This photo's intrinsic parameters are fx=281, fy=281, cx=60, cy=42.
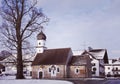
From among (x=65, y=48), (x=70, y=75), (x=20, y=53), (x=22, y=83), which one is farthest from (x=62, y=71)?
(x=22, y=83)

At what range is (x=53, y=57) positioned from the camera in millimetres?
74875

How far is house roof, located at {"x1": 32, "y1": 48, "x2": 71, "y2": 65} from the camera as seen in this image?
72.8m

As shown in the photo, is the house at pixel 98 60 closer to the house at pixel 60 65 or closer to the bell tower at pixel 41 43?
the bell tower at pixel 41 43

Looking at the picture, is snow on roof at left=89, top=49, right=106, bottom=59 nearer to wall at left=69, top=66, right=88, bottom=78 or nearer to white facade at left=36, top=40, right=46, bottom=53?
white facade at left=36, top=40, right=46, bottom=53

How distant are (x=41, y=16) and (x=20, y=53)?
7.35 metres

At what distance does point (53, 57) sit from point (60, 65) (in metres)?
4.04

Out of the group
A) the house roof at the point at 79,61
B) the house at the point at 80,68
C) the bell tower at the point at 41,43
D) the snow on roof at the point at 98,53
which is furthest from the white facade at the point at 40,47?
the snow on roof at the point at 98,53

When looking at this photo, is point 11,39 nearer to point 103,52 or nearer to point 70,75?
point 70,75

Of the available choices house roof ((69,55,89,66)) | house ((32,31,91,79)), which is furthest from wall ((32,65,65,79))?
house roof ((69,55,89,66))

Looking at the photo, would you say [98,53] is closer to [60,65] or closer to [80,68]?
[80,68]

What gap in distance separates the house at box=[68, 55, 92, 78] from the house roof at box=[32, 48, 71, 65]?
2584mm

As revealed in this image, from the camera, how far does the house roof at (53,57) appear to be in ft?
239

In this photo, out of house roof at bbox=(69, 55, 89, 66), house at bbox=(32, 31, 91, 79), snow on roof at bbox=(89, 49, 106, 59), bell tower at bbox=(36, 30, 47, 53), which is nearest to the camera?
house at bbox=(32, 31, 91, 79)

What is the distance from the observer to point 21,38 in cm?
4725
